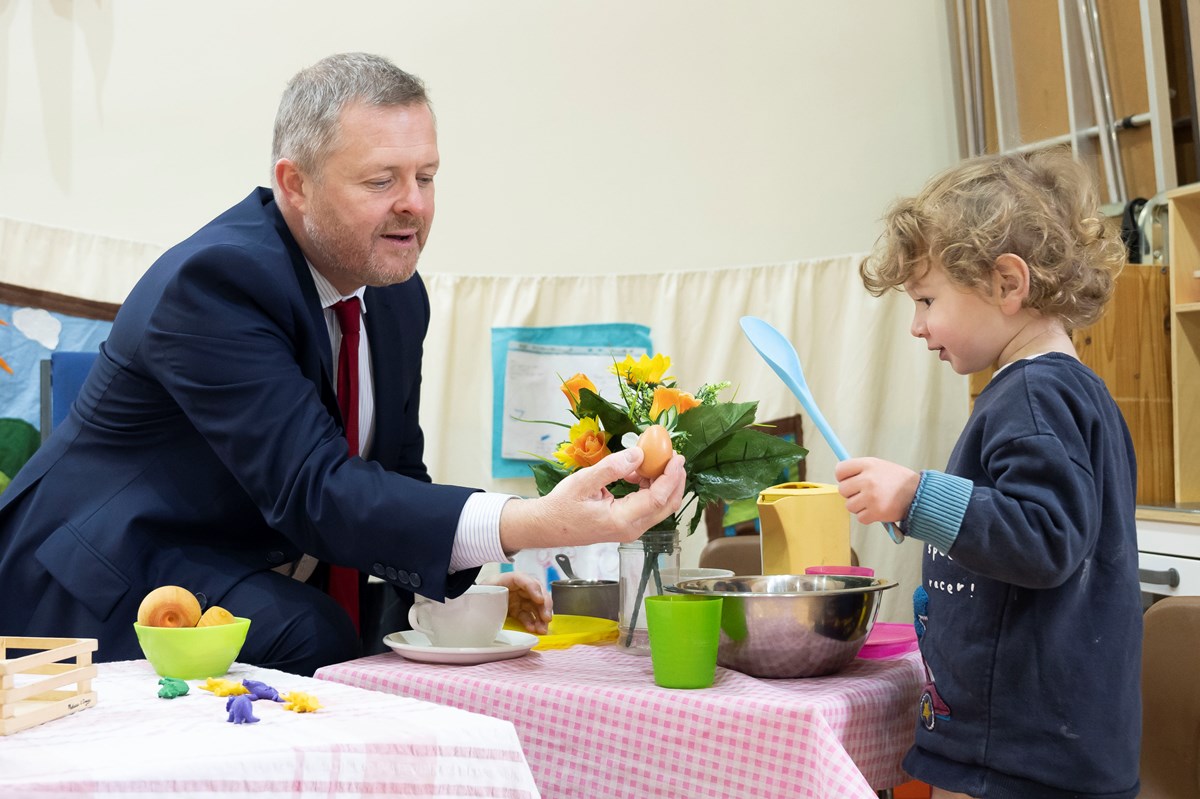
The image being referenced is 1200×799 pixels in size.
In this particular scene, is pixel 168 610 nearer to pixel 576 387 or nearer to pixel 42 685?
pixel 42 685

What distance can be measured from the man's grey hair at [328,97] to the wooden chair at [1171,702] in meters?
1.13

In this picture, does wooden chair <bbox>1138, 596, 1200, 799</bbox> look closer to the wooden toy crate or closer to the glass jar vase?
the glass jar vase

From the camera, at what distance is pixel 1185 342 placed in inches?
103

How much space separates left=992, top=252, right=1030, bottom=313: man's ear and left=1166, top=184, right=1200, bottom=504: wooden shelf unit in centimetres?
163

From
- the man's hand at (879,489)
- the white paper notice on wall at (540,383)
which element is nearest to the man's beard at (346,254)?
the man's hand at (879,489)

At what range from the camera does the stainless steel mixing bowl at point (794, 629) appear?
1.09 m

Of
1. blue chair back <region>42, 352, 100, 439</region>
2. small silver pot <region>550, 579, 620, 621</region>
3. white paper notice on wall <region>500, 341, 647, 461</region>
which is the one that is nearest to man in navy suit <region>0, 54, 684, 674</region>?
small silver pot <region>550, 579, 620, 621</region>

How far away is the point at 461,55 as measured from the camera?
11.3 feet

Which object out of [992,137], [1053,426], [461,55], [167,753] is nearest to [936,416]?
[992,137]

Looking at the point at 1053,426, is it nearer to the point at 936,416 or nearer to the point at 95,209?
the point at 936,416

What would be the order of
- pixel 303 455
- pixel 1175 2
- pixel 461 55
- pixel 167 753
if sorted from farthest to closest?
pixel 461 55 → pixel 1175 2 → pixel 303 455 → pixel 167 753

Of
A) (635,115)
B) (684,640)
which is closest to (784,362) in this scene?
(684,640)

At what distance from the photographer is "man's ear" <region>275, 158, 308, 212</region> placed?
1.55 metres

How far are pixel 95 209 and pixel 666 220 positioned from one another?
1583 millimetres
